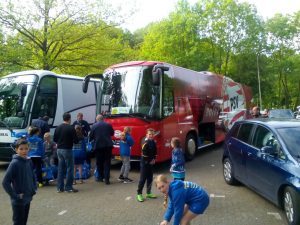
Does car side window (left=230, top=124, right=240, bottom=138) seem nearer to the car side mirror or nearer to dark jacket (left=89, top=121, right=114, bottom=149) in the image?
the car side mirror

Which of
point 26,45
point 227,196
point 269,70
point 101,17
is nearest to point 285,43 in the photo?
point 269,70

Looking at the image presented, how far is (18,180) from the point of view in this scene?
483 centimetres

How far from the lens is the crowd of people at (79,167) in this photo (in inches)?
180

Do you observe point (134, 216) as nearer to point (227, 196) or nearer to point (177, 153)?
point (177, 153)

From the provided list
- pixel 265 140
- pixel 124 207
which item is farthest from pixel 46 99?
pixel 265 140

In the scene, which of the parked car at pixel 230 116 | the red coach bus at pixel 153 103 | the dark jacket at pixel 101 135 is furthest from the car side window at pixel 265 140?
the parked car at pixel 230 116

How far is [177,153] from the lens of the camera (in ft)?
24.5

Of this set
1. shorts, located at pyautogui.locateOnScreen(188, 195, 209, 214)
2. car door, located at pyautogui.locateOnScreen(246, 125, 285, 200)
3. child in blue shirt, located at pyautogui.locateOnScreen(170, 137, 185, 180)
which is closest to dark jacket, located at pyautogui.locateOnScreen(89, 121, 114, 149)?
child in blue shirt, located at pyautogui.locateOnScreen(170, 137, 185, 180)

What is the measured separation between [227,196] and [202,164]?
14.5 ft

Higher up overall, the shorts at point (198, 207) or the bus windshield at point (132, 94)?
the bus windshield at point (132, 94)

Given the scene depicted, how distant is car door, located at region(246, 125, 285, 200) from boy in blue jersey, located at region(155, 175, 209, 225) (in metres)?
2.07

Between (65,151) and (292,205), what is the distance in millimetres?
5056

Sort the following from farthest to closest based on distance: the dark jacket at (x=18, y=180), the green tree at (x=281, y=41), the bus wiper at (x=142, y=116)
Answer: the green tree at (x=281, y=41) → the bus wiper at (x=142, y=116) → the dark jacket at (x=18, y=180)

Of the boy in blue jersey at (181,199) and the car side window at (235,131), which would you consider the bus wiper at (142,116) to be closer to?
the car side window at (235,131)
